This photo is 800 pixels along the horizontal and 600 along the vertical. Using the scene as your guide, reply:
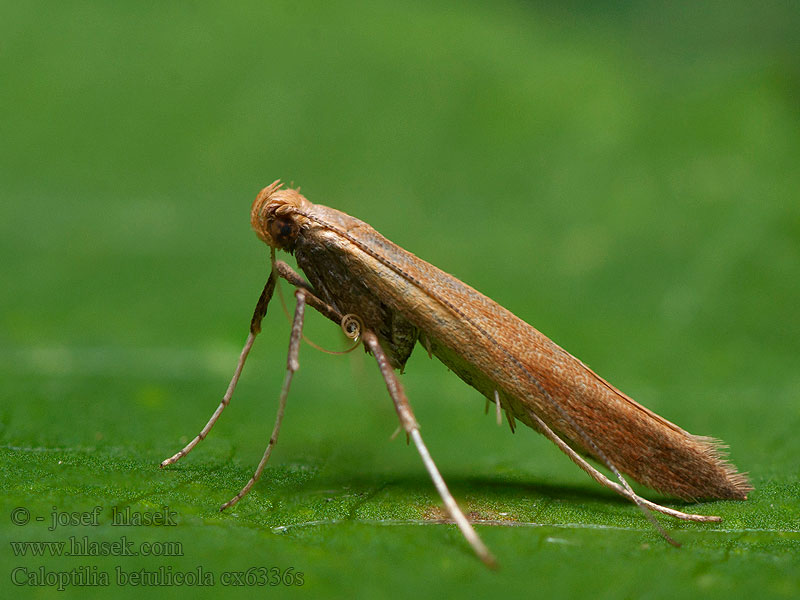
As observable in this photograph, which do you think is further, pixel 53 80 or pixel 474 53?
pixel 474 53

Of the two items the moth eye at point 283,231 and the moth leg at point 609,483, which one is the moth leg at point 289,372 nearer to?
the moth eye at point 283,231

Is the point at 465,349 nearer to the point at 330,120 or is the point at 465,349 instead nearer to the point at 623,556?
the point at 623,556

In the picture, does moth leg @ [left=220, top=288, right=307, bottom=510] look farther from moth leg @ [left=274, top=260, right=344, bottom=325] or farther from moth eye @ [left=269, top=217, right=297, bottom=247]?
moth eye @ [left=269, top=217, right=297, bottom=247]

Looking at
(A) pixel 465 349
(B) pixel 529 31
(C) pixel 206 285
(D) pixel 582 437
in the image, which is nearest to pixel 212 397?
(C) pixel 206 285

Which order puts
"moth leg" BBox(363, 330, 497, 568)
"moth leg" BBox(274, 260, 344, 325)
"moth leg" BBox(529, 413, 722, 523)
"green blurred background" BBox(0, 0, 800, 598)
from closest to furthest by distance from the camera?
"moth leg" BBox(363, 330, 497, 568) → "green blurred background" BBox(0, 0, 800, 598) → "moth leg" BBox(529, 413, 722, 523) → "moth leg" BBox(274, 260, 344, 325)

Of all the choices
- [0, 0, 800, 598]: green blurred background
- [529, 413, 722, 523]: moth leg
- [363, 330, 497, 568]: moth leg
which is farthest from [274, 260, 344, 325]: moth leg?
[529, 413, 722, 523]: moth leg
